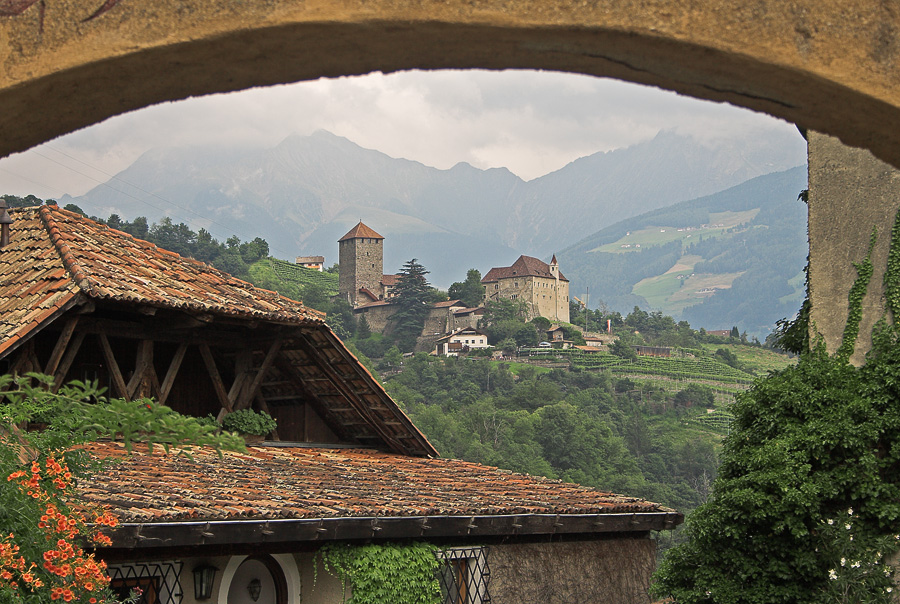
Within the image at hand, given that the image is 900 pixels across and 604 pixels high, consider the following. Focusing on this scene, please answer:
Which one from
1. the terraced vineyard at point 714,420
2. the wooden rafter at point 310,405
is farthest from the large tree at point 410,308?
the wooden rafter at point 310,405

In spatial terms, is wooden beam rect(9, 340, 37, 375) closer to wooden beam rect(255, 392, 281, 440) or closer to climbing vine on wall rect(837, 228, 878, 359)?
wooden beam rect(255, 392, 281, 440)

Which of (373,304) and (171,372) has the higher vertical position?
(373,304)

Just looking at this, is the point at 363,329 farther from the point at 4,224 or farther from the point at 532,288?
the point at 4,224

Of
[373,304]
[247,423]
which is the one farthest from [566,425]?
[247,423]

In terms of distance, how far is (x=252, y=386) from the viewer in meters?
11.4

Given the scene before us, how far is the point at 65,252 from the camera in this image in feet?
32.4

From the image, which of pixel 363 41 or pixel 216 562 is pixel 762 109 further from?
pixel 216 562

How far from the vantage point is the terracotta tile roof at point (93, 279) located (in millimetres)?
8984

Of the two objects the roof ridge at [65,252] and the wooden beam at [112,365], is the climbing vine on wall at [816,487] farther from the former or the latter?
the roof ridge at [65,252]

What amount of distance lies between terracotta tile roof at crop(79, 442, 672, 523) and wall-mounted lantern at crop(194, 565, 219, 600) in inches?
24.2

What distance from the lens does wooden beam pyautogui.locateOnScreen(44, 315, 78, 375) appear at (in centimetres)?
912

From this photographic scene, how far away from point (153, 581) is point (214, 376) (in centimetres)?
342

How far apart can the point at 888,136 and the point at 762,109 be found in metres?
0.24

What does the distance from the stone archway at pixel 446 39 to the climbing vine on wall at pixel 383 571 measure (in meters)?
7.07
